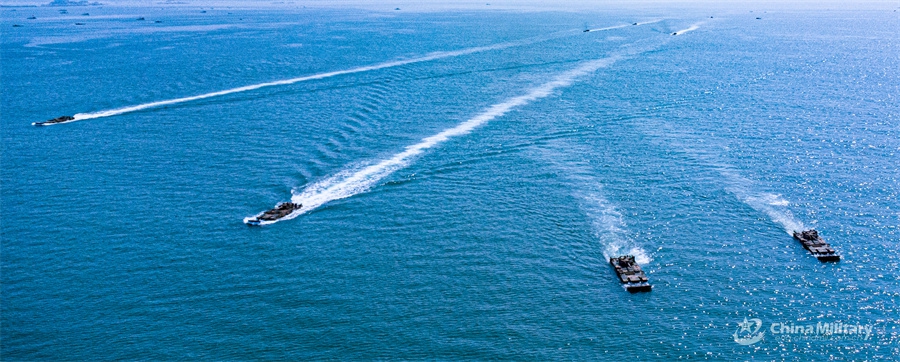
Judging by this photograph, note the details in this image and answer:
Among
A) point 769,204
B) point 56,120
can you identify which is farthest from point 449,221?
point 56,120

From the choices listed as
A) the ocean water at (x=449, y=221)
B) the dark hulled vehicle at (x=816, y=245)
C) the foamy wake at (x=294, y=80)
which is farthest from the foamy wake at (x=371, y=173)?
the foamy wake at (x=294, y=80)

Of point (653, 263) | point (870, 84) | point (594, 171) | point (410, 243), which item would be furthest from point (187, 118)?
point (870, 84)

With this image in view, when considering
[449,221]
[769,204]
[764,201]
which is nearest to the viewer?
[449,221]

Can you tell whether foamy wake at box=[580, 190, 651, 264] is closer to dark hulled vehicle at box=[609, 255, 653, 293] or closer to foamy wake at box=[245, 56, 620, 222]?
dark hulled vehicle at box=[609, 255, 653, 293]

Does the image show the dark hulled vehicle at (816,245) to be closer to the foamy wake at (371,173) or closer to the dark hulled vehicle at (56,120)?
the foamy wake at (371,173)

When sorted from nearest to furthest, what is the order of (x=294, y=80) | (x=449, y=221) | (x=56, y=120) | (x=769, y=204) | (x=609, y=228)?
(x=609, y=228) → (x=449, y=221) → (x=769, y=204) → (x=56, y=120) → (x=294, y=80)

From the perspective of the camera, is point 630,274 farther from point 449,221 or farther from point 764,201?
point 764,201
